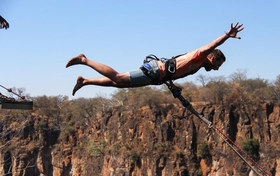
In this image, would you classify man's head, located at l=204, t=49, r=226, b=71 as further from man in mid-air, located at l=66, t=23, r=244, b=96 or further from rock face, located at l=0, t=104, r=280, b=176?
rock face, located at l=0, t=104, r=280, b=176

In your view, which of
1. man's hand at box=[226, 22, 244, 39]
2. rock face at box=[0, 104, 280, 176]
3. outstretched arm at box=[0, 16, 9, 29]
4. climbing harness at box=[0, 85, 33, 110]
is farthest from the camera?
rock face at box=[0, 104, 280, 176]

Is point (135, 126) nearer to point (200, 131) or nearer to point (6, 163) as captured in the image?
point (200, 131)

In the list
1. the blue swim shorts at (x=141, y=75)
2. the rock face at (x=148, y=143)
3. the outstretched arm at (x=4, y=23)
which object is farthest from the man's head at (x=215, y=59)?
the rock face at (x=148, y=143)

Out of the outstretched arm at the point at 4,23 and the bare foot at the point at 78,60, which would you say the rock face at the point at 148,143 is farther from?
the bare foot at the point at 78,60

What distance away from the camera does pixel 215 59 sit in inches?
223

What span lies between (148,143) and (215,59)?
34193 mm

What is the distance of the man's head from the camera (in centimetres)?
566

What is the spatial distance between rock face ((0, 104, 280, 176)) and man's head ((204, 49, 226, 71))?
1194 inches

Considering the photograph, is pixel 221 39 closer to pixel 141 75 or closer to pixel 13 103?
pixel 141 75

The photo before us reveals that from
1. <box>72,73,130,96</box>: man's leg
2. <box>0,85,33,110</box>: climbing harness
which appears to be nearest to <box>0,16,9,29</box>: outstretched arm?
<box>0,85,33,110</box>: climbing harness

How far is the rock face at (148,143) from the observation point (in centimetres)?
3609

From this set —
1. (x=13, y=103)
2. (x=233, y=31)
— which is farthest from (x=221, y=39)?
(x=13, y=103)

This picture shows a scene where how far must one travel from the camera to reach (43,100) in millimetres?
50594

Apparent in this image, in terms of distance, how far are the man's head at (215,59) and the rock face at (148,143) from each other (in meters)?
30.3
